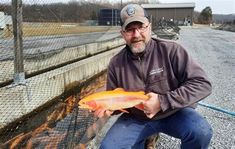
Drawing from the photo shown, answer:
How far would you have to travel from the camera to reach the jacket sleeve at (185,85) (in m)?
3.38

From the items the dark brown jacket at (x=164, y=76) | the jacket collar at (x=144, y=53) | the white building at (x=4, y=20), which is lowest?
the dark brown jacket at (x=164, y=76)

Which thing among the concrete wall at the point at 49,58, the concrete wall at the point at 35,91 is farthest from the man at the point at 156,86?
the concrete wall at the point at 49,58

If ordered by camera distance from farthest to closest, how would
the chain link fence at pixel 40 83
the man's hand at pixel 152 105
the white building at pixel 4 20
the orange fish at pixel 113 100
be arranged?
the white building at pixel 4 20 → the chain link fence at pixel 40 83 → the man's hand at pixel 152 105 → the orange fish at pixel 113 100

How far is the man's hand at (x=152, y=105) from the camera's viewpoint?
11.0ft

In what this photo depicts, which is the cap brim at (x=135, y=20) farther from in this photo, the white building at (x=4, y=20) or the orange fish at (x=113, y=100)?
the white building at (x=4, y=20)

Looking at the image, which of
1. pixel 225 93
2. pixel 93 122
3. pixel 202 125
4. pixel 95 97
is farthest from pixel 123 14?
pixel 225 93

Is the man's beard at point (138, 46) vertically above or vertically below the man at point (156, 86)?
above

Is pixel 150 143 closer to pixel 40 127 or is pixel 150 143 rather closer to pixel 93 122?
pixel 93 122

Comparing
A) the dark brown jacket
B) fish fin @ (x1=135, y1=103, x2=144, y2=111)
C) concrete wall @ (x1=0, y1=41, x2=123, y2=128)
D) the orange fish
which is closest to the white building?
concrete wall @ (x1=0, y1=41, x2=123, y2=128)

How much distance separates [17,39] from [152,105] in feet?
9.42

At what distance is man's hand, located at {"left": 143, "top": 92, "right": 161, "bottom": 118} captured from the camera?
3340 millimetres

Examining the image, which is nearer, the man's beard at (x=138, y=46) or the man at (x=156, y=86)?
the man at (x=156, y=86)

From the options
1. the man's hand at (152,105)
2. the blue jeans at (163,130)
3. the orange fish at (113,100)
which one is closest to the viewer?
the orange fish at (113,100)

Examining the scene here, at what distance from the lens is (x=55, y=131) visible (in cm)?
499
